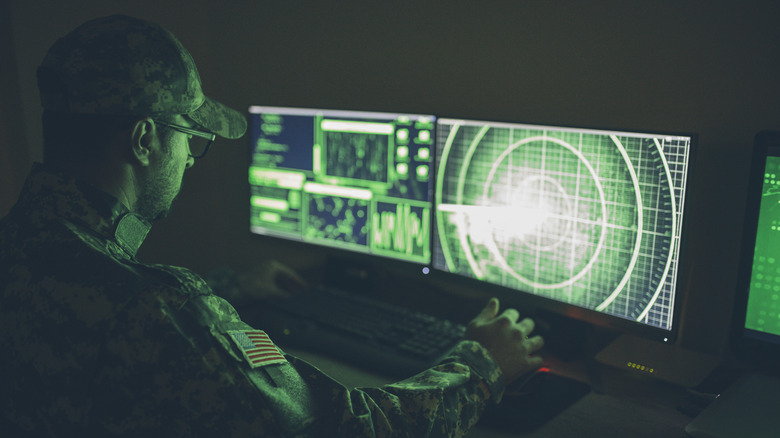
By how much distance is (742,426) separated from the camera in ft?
2.95

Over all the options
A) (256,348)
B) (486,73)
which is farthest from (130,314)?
(486,73)

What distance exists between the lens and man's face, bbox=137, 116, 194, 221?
101 centimetres

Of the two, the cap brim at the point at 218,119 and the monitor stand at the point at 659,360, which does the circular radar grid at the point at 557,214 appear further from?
the cap brim at the point at 218,119

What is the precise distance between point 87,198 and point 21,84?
42.8 inches

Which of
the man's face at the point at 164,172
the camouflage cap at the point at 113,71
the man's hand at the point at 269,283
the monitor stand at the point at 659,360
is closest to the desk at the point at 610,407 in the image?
the monitor stand at the point at 659,360

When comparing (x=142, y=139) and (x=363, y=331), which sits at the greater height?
(x=142, y=139)

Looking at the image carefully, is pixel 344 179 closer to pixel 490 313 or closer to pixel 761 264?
pixel 490 313

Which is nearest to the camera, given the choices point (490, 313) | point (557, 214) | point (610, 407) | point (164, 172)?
point (164, 172)

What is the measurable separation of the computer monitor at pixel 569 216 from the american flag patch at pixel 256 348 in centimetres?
66

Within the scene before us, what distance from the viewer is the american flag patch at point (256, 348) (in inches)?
34.6

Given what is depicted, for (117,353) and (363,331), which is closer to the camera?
(117,353)

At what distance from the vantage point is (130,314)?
0.82 m

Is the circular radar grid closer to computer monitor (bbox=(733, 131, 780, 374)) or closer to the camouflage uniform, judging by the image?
computer monitor (bbox=(733, 131, 780, 374))

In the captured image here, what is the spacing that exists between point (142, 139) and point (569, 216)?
0.84 metres
